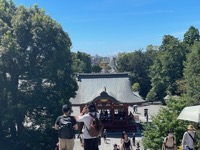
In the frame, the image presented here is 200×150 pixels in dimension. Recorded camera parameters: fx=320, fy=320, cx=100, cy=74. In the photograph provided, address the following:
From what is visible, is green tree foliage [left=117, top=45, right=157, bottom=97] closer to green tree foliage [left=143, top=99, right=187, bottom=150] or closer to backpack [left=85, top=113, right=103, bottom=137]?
green tree foliage [left=143, top=99, right=187, bottom=150]

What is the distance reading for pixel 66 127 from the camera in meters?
5.84

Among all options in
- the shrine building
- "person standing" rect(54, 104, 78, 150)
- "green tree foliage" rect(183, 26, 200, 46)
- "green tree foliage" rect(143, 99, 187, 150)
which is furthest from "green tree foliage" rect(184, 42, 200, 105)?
"person standing" rect(54, 104, 78, 150)

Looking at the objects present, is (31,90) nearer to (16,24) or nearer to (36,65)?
(36,65)

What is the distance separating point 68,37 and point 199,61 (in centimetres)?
1628

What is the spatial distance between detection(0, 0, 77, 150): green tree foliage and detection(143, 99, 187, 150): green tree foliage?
6.92 metres

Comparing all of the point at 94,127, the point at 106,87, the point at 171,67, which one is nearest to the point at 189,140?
the point at 94,127

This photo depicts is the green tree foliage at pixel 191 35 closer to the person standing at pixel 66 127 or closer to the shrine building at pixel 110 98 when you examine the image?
the shrine building at pixel 110 98

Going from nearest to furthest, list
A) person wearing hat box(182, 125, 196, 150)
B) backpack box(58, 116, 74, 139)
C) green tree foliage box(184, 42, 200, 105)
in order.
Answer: backpack box(58, 116, 74, 139) < person wearing hat box(182, 125, 196, 150) < green tree foliage box(184, 42, 200, 105)

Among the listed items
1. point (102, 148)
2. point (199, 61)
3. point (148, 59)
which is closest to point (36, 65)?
point (102, 148)

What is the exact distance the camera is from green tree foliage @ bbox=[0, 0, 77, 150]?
1888cm

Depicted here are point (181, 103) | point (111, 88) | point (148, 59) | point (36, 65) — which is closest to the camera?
point (181, 103)

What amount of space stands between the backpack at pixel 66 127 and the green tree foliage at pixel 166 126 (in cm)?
813

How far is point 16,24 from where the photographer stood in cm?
1966

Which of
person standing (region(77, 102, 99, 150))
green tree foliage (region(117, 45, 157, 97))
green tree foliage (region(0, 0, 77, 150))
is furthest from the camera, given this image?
green tree foliage (region(117, 45, 157, 97))
